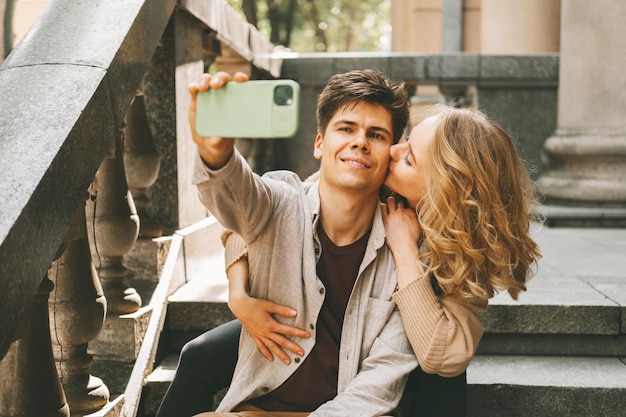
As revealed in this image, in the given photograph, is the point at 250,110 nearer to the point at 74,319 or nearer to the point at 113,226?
the point at 74,319

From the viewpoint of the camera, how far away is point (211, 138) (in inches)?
69.9

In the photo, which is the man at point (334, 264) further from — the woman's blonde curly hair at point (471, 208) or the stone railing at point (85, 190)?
the stone railing at point (85, 190)

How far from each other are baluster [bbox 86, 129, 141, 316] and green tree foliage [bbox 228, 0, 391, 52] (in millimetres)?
15142

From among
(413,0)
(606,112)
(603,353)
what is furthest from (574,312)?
(413,0)

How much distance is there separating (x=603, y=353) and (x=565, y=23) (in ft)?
13.0

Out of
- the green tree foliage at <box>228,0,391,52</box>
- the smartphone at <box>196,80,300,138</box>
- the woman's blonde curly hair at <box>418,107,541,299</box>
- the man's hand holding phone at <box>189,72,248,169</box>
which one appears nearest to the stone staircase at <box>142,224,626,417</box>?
the woman's blonde curly hair at <box>418,107,541,299</box>

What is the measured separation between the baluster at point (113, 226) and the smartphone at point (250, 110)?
1245 millimetres

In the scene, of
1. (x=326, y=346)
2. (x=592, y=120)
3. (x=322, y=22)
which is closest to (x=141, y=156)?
(x=326, y=346)

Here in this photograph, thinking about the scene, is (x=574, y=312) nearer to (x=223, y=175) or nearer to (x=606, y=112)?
(x=223, y=175)

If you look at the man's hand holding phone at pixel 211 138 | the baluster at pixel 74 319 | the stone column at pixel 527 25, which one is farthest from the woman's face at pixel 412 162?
the stone column at pixel 527 25

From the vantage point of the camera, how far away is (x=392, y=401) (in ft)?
6.93

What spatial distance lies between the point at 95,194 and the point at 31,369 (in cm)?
94

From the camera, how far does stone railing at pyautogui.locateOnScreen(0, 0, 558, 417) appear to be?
5.98 ft

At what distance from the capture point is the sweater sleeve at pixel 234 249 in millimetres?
2334
